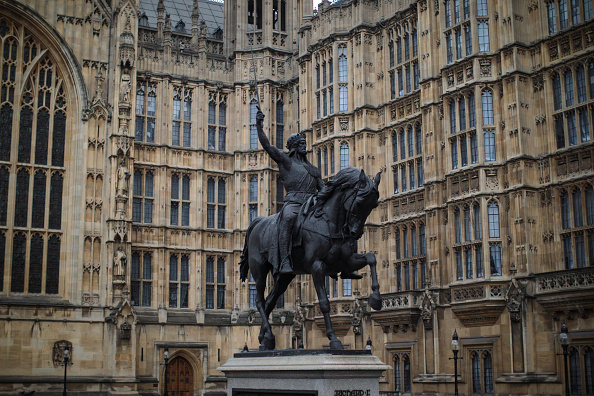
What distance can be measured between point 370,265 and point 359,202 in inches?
46.5

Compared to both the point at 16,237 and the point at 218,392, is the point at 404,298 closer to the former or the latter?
the point at 218,392

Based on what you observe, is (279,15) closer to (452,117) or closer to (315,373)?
(452,117)

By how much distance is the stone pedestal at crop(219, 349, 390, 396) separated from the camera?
495 inches

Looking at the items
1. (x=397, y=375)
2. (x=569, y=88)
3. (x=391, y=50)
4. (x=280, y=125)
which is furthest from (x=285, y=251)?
(x=280, y=125)

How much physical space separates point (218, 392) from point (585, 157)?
2302 cm

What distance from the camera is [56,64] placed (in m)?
41.9

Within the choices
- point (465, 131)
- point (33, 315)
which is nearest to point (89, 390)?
point (33, 315)

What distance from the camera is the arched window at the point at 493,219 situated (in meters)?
31.1

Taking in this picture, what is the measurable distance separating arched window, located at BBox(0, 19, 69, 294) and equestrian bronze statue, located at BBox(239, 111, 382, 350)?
2676cm

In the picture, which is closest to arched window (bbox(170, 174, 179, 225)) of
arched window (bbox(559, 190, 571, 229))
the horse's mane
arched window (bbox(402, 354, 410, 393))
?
arched window (bbox(402, 354, 410, 393))

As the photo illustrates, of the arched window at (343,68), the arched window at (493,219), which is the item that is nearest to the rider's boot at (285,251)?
the arched window at (493,219)

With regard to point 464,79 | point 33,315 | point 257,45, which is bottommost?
point 33,315

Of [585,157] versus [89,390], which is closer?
[585,157]

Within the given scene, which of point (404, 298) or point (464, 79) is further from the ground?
point (464, 79)
